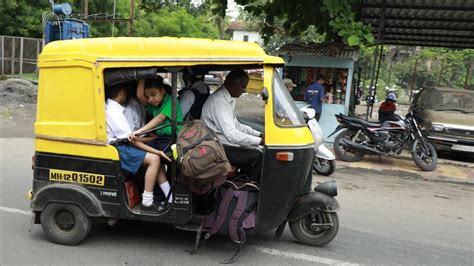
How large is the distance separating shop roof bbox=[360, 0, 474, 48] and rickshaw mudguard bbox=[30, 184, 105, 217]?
26.7 ft

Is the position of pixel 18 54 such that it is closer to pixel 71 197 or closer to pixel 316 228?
pixel 71 197

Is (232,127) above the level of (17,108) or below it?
above

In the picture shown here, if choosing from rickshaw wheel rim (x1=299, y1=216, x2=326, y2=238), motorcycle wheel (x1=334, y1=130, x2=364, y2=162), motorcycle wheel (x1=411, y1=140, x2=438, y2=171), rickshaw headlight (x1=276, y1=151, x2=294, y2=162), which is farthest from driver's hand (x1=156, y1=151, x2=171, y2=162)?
motorcycle wheel (x1=411, y1=140, x2=438, y2=171)

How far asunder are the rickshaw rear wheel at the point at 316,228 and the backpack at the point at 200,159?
1.04m

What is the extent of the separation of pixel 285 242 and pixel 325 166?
3.42 m

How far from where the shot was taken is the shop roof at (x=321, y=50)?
1069 cm

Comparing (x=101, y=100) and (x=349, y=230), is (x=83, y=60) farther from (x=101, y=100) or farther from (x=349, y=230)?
(x=349, y=230)

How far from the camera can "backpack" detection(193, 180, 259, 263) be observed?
157 inches

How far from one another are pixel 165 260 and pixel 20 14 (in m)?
22.6

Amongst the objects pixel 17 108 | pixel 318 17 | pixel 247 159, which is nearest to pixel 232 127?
pixel 247 159

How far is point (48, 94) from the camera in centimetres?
409

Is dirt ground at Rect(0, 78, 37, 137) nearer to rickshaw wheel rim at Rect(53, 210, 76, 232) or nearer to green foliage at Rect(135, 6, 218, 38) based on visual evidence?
rickshaw wheel rim at Rect(53, 210, 76, 232)

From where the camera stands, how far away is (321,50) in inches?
428

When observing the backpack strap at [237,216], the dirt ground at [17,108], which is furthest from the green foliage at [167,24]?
the backpack strap at [237,216]
